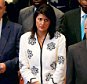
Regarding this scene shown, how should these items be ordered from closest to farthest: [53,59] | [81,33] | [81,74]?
[81,74], [53,59], [81,33]

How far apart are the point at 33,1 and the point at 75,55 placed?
1124 millimetres

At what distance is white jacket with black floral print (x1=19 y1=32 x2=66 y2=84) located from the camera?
3070 millimetres

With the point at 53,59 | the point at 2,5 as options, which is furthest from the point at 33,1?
the point at 53,59

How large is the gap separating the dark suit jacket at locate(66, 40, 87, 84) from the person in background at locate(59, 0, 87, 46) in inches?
28.1

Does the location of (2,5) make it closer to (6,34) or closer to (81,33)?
(6,34)

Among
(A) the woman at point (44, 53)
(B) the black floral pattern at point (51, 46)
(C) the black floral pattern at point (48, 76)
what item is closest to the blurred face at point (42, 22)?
(A) the woman at point (44, 53)

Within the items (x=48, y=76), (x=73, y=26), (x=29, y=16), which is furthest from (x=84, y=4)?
(x=48, y=76)

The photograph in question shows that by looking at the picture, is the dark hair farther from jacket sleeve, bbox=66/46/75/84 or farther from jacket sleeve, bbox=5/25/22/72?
jacket sleeve, bbox=66/46/75/84

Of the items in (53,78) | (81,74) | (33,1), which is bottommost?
(53,78)

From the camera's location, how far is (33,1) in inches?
141

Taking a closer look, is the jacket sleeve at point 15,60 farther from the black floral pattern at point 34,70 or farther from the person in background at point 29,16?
the person in background at point 29,16

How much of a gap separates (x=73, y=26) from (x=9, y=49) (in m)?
0.75

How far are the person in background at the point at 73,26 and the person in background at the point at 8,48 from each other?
0.51 metres

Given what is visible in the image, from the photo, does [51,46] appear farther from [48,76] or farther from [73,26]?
[73,26]
